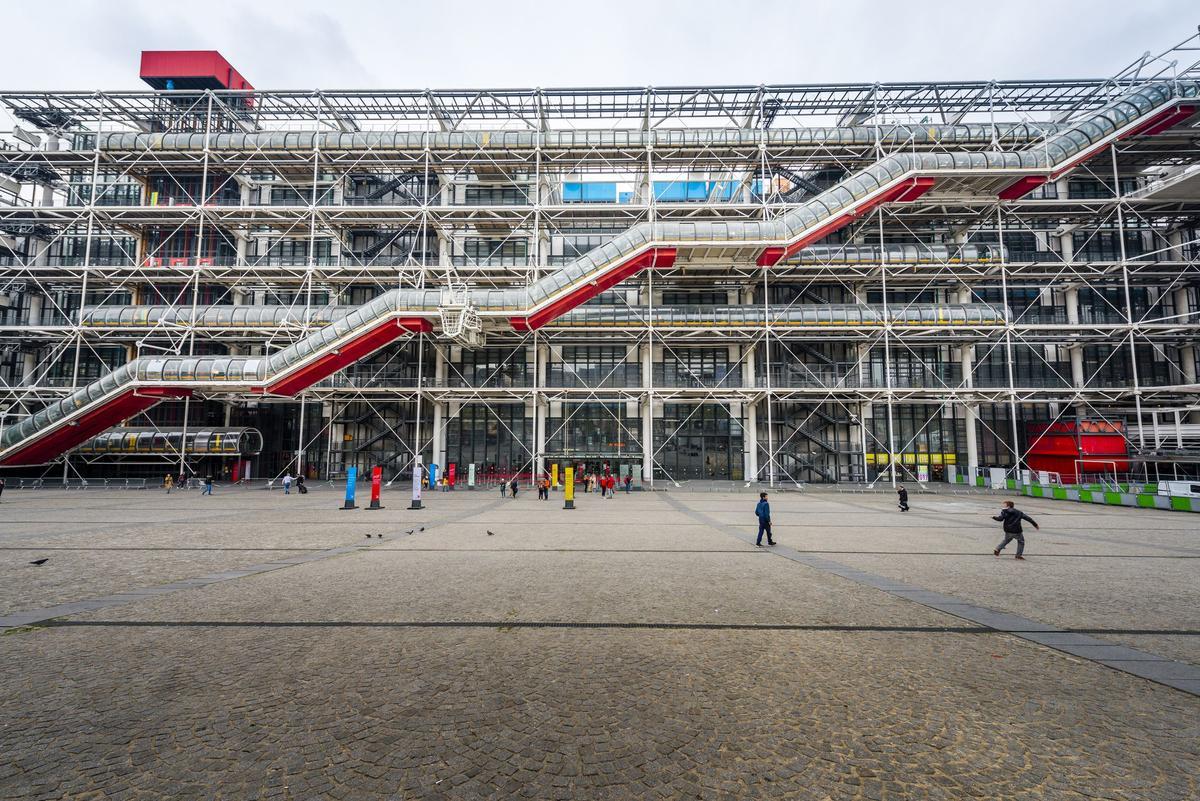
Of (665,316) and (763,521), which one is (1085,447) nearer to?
(665,316)

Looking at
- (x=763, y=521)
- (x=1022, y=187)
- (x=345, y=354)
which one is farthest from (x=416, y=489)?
(x=1022, y=187)

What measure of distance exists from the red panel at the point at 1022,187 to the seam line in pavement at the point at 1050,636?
24832 mm

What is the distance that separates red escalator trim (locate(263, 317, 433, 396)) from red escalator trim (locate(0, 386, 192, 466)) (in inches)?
192

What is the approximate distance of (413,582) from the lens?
283 inches

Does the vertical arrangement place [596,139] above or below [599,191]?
above

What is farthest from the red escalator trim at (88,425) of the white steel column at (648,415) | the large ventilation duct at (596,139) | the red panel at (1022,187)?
the red panel at (1022,187)

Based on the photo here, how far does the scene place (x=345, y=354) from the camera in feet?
74.3

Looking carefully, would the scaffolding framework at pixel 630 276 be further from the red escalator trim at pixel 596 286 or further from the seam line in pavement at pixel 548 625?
the seam line in pavement at pixel 548 625

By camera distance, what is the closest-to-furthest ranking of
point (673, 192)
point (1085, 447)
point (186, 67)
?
point (1085, 447)
point (673, 192)
point (186, 67)

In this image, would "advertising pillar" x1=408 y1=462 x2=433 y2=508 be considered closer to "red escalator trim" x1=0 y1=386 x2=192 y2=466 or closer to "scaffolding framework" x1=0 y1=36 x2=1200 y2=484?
"scaffolding framework" x1=0 y1=36 x2=1200 y2=484

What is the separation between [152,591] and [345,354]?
688 inches

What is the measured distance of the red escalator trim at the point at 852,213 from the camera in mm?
22703

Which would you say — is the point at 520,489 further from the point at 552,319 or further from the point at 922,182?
the point at 922,182

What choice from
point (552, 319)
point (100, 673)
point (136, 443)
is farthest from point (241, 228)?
point (100, 673)
